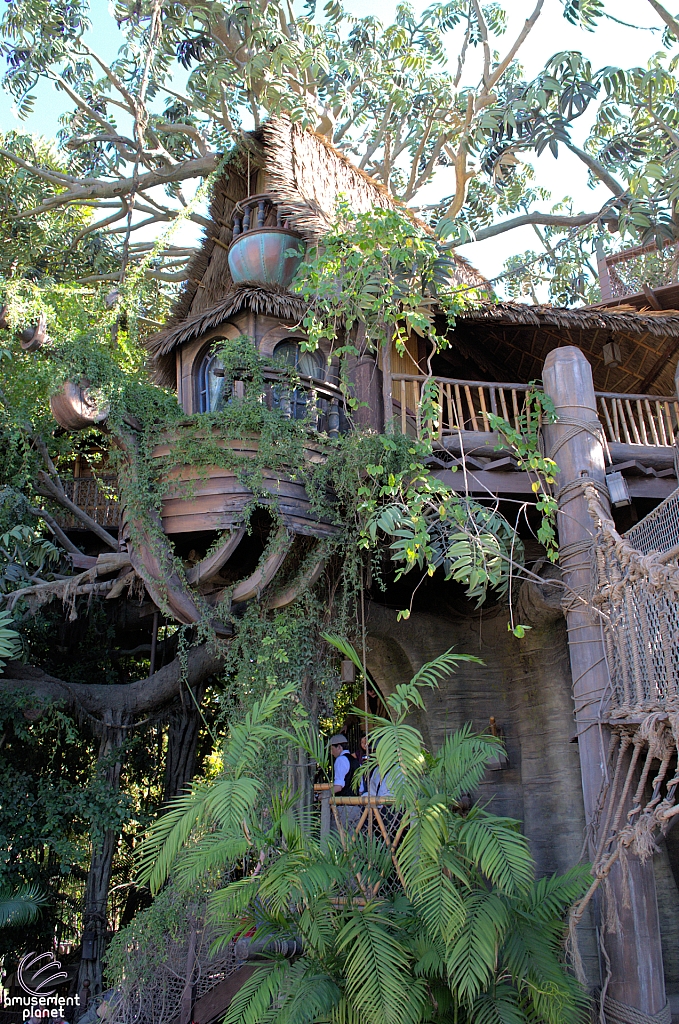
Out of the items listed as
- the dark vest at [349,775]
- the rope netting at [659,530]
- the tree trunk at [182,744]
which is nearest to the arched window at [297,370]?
the rope netting at [659,530]

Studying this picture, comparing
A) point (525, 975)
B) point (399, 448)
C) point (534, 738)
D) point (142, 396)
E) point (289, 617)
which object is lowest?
point (525, 975)

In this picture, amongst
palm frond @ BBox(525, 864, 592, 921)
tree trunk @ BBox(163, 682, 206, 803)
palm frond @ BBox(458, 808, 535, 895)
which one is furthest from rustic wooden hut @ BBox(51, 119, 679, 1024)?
tree trunk @ BBox(163, 682, 206, 803)

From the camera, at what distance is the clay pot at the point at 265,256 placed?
860 centimetres

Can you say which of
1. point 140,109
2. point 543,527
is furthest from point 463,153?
point 543,527

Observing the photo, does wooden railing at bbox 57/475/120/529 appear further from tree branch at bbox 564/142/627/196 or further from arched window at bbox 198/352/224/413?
tree branch at bbox 564/142/627/196

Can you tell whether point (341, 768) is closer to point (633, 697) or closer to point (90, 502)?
point (633, 697)

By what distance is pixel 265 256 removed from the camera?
861cm

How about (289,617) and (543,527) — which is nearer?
(543,527)

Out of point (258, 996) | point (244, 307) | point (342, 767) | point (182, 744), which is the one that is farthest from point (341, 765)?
point (244, 307)

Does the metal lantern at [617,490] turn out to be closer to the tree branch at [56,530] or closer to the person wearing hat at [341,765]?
the person wearing hat at [341,765]

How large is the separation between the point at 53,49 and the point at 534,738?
12948 mm

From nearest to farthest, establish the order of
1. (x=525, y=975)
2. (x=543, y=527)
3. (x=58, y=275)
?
(x=525, y=975)
(x=543, y=527)
(x=58, y=275)

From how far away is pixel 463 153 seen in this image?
43.5ft

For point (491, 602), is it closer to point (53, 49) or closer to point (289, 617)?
point (289, 617)
